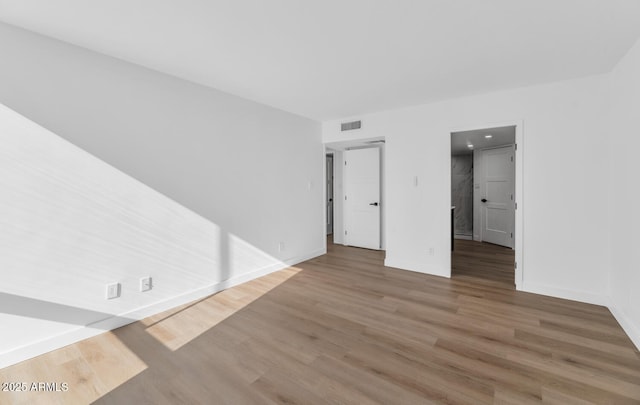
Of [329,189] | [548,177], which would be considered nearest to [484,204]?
[548,177]

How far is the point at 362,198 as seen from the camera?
5965 millimetres

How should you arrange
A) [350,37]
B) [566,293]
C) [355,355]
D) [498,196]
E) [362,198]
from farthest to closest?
[498,196] → [362,198] → [566,293] → [350,37] → [355,355]

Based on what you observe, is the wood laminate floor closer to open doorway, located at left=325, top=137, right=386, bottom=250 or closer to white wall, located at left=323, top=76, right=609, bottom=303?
white wall, located at left=323, top=76, right=609, bottom=303

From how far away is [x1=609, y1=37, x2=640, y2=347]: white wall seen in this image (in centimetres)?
237

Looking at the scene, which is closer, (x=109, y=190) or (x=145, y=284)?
(x=109, y=190)

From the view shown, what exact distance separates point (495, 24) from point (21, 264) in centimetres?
405

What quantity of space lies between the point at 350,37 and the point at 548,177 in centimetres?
286

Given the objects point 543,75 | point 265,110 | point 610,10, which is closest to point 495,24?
point 610,10

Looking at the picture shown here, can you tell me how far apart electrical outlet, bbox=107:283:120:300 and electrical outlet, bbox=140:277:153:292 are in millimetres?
210

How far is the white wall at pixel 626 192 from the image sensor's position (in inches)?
93.4

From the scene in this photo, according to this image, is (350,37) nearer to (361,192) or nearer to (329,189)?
(361,192)

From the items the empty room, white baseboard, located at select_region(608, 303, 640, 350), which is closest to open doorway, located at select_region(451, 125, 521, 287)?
the empty room

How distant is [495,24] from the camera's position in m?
2.14

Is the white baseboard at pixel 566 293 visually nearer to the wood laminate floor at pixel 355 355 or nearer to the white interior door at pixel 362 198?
the wood laminate floor at pixel 355 355
